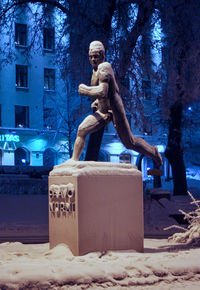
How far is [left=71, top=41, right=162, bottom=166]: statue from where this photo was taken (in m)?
9.16

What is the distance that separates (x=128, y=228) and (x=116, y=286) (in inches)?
90.3

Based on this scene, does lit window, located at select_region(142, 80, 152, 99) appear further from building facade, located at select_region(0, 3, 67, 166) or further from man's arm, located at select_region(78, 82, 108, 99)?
building facade, located at select_region(0, 3, 67, 166)

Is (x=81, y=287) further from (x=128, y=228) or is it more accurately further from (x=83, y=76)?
(x=83, y=76)

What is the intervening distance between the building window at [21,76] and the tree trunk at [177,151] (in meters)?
19.2

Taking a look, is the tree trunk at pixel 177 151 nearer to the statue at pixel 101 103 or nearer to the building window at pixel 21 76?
the statue at pixel 101 103

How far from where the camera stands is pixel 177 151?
86.0 feet

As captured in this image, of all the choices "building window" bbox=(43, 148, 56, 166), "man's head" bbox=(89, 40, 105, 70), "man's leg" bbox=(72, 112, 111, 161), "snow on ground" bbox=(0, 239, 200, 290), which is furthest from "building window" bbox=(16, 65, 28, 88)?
"snow on ground" bbox=(0, 239, 200, 290)

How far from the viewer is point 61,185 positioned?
351 inches

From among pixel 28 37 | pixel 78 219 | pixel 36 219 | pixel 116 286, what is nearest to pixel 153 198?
pixel 36 219

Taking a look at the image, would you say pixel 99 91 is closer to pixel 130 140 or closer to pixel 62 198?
pixel 130 140

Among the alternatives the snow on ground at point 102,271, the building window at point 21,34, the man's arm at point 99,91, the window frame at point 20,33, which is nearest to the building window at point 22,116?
the window frame at point 20,33

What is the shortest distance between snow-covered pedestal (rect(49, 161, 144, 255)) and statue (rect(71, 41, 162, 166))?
518mm

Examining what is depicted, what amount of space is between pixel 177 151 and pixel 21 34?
19966 mm

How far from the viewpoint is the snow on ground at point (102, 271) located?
6703 mm
